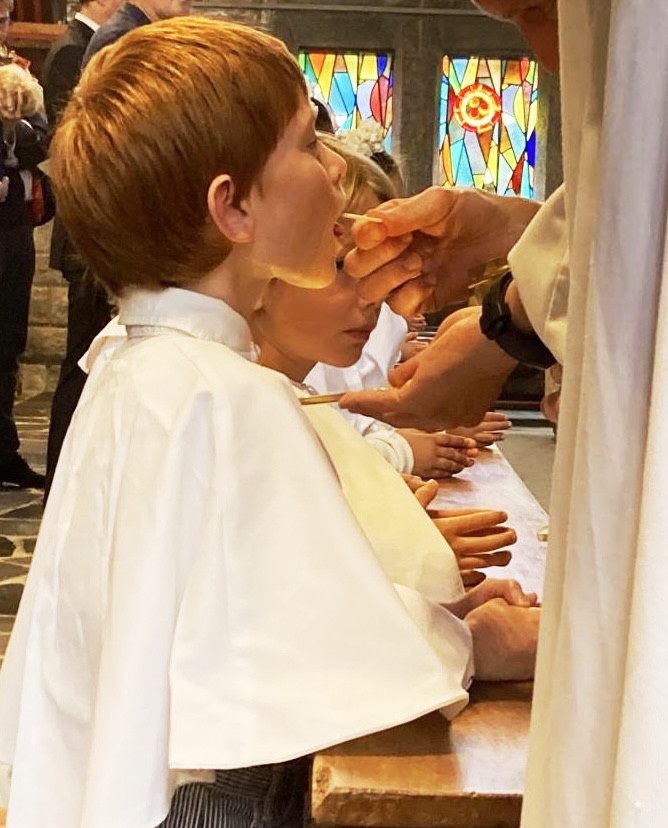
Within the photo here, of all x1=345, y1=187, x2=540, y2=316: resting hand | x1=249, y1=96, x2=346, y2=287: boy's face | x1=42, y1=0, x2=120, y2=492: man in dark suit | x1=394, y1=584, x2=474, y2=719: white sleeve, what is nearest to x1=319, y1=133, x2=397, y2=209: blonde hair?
x1=345, y1=187, x2=540, y2=316: resting hand

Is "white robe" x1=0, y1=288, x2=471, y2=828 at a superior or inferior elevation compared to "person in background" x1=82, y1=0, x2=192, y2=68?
inferior

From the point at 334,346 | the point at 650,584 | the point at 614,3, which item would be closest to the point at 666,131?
the point at 614,3

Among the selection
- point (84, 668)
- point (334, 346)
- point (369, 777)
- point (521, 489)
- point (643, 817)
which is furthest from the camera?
point (521, 489)

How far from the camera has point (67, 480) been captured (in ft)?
3.43

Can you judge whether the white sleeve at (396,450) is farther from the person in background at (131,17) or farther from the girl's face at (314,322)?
the person in background at (131,17)

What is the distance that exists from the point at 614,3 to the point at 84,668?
0.72m

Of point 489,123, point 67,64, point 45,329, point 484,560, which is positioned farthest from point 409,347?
point 489,123

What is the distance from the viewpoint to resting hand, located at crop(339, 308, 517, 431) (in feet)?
4.51

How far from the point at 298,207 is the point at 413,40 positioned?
277 inches

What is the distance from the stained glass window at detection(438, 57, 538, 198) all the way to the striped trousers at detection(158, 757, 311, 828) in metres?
7.26

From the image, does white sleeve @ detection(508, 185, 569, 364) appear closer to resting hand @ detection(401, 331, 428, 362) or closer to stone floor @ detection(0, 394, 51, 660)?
resting hand @ detection(401, 331, 428, 362)

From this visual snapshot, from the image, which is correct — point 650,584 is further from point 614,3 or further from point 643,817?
point 614,3

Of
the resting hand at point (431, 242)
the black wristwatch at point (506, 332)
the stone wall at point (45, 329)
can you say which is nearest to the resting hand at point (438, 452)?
the resting hand at point (431, 242)

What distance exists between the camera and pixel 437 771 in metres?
0.86
